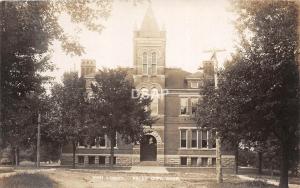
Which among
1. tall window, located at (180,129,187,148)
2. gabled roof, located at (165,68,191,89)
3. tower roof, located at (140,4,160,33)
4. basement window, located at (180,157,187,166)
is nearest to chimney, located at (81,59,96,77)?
tower roof, located at (140,4,160,33)

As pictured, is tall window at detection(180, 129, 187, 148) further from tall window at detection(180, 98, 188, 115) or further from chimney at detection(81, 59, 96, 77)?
chimney at detection(81, 59, 96, 77)

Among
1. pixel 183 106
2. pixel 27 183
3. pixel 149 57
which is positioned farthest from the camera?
pixel 183 106

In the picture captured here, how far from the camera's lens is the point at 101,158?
38812 millimetres

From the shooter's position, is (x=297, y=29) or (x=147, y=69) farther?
(x=147, y=69)

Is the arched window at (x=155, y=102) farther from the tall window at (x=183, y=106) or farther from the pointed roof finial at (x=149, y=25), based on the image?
the pointed roof finial at (x=149, y=25)

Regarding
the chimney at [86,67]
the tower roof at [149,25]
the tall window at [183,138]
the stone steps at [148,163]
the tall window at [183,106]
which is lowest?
the stone steps at [148,163]

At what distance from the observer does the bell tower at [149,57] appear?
38.3 metres

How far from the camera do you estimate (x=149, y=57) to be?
38.5 meters

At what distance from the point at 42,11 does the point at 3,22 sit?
127cm

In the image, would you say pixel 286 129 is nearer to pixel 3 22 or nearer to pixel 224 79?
pixel 224 79

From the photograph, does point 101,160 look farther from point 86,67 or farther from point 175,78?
point 175,78

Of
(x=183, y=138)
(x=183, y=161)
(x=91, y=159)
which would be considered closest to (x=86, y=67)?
(x=91, y=159)

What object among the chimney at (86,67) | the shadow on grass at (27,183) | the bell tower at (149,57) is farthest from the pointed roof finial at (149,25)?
the shadow on grass at (27,183)

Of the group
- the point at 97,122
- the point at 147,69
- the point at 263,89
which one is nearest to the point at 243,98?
the point at 263,89
